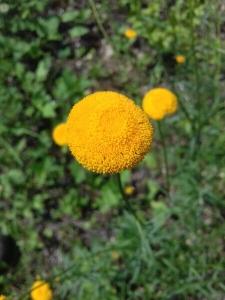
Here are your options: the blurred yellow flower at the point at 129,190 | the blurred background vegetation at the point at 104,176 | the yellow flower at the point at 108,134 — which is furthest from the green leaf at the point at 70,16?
the yellow flower at the point at 108,134

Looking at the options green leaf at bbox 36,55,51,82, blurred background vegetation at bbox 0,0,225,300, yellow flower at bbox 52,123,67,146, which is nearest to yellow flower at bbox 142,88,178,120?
blurred background vegetation at bbox 0,0,225,300

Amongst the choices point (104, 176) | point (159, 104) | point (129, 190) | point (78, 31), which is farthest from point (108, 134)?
point (78, 31)

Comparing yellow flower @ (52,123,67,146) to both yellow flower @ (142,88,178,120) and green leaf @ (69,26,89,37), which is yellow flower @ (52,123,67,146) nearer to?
yellow flower @ (142,88,178,120)

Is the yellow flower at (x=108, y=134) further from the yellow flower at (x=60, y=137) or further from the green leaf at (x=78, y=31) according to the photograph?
the green leaf at (x=78, y=31)

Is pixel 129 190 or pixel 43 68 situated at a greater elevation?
pixel 43 68

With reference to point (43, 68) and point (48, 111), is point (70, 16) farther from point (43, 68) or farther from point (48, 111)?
point (48, 111)

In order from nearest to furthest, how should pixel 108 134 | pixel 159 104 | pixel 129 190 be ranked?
1. pixel 108 134
2. pixel 159 104
3. pixel 129 190
